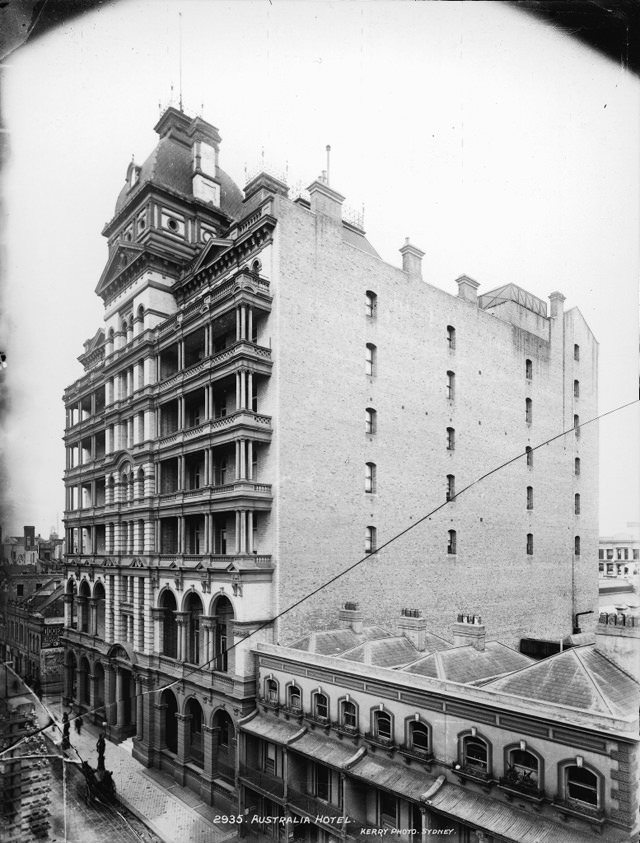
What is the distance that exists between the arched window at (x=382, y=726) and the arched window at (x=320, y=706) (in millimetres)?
2517

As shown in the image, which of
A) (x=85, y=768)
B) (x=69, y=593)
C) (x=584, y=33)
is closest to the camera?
(x=584, y=33)

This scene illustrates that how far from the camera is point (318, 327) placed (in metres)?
29.6

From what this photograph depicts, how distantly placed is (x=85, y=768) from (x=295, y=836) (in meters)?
11.2

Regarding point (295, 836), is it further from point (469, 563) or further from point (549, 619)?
point (549, 619)

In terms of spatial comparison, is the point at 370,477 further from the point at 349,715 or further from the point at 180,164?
the point at 180,164

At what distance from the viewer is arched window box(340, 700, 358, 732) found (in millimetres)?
21109

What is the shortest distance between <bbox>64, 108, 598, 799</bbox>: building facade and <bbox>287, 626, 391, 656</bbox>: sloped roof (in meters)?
1.56

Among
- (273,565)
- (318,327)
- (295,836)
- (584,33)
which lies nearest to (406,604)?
(273,565)

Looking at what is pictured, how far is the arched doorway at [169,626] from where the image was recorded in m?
31.5

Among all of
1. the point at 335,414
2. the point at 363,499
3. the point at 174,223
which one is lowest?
the point at 363,499

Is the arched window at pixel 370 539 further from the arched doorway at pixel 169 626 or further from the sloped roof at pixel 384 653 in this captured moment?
the arched doorway at pixel 169 626

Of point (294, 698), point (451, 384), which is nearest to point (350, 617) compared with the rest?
point (294, 698)

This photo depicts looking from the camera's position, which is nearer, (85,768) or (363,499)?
(85,768)

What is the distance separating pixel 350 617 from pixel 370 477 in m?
7.65
